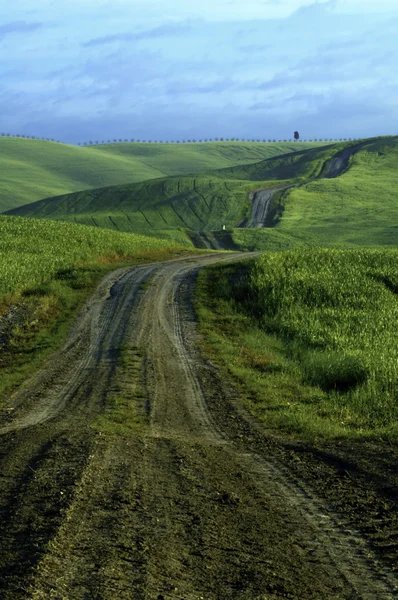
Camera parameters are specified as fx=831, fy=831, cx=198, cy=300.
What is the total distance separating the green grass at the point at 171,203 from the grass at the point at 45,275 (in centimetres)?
3550

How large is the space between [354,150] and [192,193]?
45683 mm

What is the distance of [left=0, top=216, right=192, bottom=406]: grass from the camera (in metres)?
Result: 25.1

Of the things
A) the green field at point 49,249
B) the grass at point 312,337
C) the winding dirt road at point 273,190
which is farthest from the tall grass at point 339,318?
the winding dirt road at point 273,190

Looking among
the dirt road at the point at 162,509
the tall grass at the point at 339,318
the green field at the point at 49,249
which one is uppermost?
the green field at the point at 49,249

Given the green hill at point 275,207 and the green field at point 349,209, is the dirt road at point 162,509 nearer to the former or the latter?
the green hill at point 275,207

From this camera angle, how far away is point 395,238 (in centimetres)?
8088

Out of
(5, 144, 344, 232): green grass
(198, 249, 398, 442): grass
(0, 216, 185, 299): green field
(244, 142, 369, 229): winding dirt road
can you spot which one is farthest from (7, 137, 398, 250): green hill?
(198, 249, 398, 442): grass

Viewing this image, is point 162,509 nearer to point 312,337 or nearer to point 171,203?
point 312,337

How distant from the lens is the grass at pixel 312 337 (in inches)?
689

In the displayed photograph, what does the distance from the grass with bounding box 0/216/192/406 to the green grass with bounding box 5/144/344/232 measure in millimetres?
35504

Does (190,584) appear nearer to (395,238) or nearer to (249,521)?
(249,521)

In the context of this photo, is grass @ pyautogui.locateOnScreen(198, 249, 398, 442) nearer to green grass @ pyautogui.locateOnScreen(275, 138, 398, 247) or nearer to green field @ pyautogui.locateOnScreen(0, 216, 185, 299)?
green field @ pyautogui.locateOnScreen(0, 216, 185, 299)

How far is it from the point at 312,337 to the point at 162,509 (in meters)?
17.0

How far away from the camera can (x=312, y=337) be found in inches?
1032
